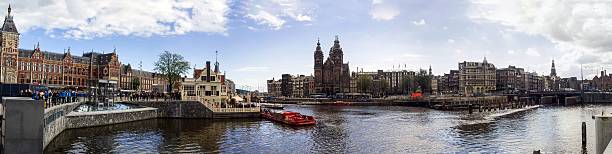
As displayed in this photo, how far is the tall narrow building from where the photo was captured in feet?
351

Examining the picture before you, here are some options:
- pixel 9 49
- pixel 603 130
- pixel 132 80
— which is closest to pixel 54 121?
pixel 603 130

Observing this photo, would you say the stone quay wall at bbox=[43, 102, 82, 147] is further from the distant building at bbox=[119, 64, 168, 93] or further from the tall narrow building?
the distant building at bbox=[119, 64, 168, 93]

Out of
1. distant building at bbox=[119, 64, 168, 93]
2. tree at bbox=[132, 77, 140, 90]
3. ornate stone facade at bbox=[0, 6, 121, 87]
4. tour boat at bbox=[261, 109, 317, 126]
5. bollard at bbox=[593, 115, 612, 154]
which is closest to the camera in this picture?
bollard at bbox=[593, 115, 612, 154]

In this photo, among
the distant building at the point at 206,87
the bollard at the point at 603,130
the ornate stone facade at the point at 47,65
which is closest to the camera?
the bollard at the point at 603,130

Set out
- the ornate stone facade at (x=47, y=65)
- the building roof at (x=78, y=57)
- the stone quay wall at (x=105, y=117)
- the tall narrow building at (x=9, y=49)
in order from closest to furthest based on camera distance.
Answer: the stone quay wall at (x=105, y=117) < the tall narrow building at (x=9, y=49) < the ornate stone facade at (x=47, y=65) < the building roof at (x=78, y=57)

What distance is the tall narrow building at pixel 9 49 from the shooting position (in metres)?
107

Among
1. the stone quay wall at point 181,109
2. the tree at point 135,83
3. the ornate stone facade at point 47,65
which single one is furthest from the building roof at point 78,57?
the stone quay wall at point 181,109

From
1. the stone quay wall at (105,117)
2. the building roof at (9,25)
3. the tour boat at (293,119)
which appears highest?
the building roof at (9,25)

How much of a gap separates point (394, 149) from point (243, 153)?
47.7 feet

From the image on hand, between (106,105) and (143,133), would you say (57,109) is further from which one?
(106,105)

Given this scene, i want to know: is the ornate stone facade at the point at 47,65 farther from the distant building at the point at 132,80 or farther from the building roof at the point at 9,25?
Answer: the distant building at the point at 132,80

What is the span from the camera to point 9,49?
358ft

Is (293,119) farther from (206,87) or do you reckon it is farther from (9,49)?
(9,49)

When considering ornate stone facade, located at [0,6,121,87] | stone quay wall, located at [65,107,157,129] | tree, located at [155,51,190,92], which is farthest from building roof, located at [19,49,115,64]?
stone quay wall, located at [65,107,157,129]
